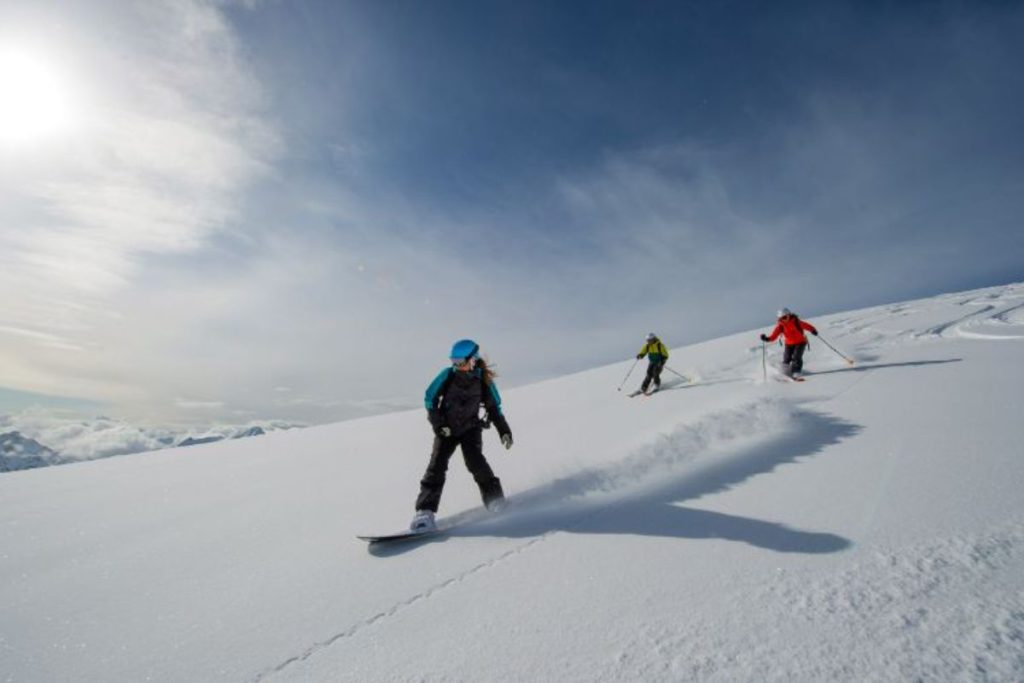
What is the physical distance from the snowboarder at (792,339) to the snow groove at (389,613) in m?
11.0

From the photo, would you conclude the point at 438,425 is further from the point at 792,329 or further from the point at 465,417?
the point at 792,329

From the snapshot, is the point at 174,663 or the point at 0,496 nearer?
the point at 174,663

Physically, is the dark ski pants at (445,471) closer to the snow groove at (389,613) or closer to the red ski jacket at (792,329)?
the snow groove at (389,613)

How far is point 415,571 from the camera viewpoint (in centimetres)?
353

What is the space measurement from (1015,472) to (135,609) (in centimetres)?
714

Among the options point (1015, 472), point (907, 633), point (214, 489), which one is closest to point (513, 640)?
point (907, 633)

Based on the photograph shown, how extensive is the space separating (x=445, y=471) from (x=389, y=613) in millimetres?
2169

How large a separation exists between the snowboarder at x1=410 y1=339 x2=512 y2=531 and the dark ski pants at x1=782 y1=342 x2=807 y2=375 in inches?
379

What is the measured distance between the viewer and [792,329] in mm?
12594

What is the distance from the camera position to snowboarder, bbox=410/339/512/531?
5191 millimetres

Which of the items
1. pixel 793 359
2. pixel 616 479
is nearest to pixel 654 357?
pixel 793 359

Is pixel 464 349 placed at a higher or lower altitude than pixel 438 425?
higher

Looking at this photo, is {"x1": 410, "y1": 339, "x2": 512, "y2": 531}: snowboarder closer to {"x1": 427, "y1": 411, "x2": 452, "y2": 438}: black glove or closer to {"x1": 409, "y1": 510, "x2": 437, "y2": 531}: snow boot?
{"x1": 427, "y1": 411, "x2": 452, "y2": 438}: black glove

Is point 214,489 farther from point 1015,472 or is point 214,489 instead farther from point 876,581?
point 1015,472
